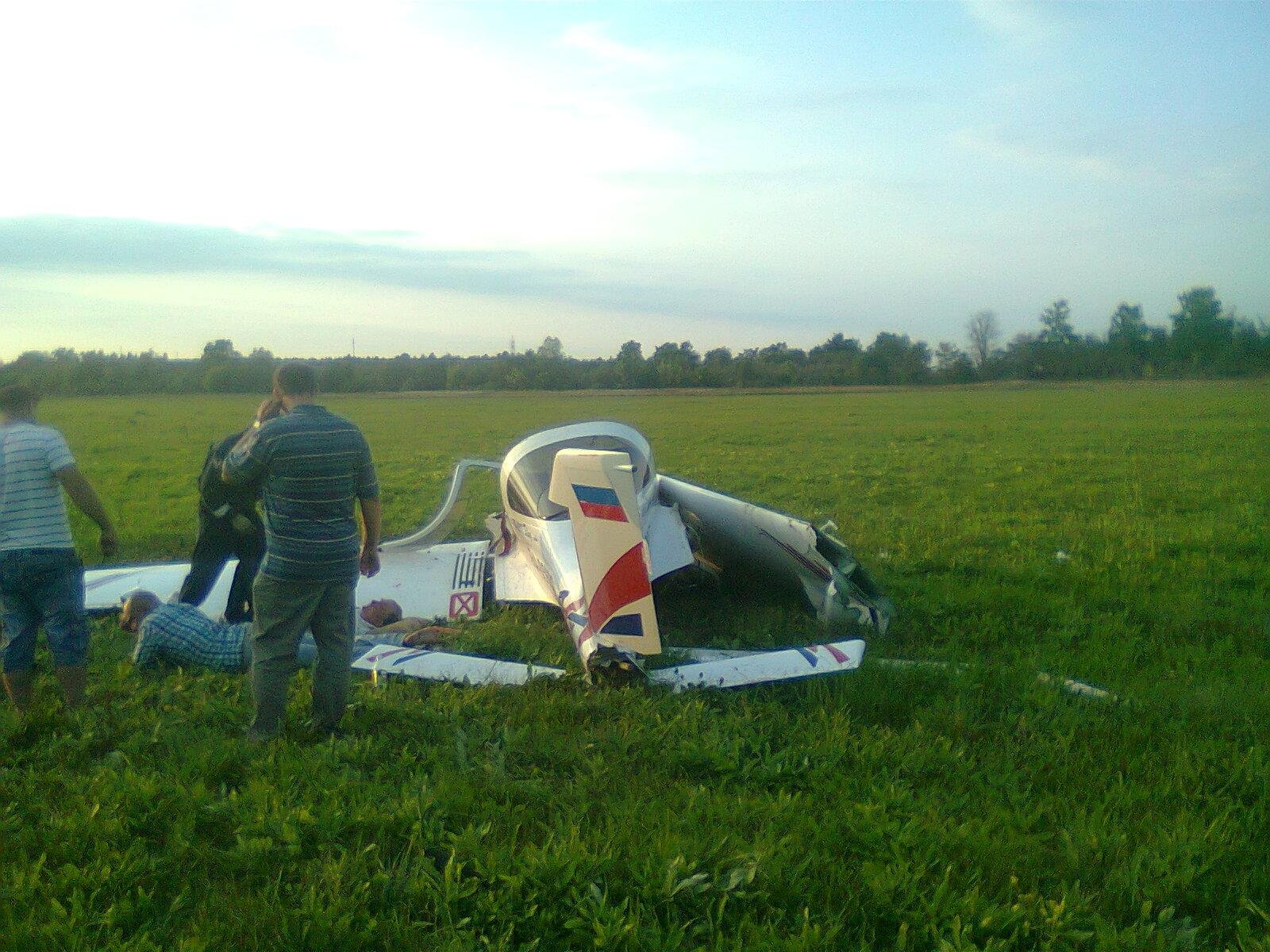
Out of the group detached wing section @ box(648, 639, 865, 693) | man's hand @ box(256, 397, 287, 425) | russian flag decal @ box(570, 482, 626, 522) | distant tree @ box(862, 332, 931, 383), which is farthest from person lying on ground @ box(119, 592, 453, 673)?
distant tree @ box(862, 332, 931, 383)

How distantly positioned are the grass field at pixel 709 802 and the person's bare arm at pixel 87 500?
0.82 metres

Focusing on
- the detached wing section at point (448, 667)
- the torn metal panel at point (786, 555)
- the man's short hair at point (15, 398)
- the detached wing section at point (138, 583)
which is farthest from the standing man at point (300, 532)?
the torn metal panel at point (786, 555)

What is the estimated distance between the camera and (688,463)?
800 inches

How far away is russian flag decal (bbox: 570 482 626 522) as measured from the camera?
460 cm

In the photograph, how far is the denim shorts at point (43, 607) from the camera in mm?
4570

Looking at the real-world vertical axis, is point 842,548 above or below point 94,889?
above

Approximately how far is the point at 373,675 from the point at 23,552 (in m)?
1.76

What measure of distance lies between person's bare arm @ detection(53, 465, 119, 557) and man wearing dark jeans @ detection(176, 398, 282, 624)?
1154 mm

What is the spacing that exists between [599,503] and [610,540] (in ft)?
0.62

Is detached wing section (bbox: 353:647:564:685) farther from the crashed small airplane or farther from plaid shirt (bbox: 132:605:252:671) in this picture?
plaid shirt (bbox: 132:605:252:671)

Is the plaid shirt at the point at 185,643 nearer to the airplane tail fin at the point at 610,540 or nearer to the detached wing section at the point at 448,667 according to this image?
the detached wing section at the point at 448,667

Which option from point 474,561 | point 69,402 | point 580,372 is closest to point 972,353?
point 580,372

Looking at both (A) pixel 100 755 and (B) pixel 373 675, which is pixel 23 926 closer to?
(A) pixel 100 755

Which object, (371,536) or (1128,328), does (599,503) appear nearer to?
(371,536)
